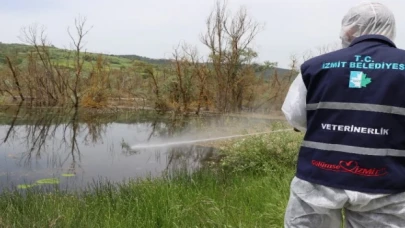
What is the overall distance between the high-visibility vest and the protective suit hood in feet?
0.18

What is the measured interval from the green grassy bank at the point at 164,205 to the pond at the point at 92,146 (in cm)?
152

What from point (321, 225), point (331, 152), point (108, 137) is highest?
point (331, 152)

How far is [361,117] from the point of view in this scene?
1.88 meters

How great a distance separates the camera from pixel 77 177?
30.2 ft

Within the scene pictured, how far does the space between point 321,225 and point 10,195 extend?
15.7ft

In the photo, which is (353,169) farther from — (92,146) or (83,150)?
(92,146)

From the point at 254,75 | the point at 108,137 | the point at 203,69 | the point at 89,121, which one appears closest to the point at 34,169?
the point at 108,137

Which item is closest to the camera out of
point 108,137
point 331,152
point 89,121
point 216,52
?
point 331,152

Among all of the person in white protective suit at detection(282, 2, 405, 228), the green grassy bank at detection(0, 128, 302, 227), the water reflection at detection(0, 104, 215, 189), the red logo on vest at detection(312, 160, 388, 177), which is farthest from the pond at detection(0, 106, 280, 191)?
the red logo on vest at detection(312, 160, 388, 177)

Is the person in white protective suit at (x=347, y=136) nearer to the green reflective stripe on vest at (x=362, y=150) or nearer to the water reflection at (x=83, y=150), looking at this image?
the green reflective stripe on vest at (x=362, y=150)

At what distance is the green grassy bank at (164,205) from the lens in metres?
4.07

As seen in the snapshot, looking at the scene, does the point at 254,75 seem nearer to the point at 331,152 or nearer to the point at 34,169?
the point at 34,169

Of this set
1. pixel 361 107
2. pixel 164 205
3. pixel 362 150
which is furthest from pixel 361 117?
pixel 164 205

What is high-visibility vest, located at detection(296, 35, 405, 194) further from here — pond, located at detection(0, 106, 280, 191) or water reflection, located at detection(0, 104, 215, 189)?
water reflection, located at detection(0, 104, 215, 189)
